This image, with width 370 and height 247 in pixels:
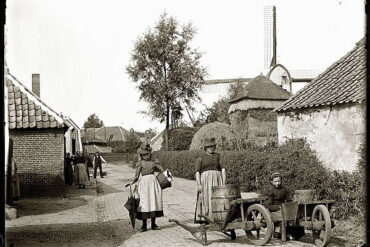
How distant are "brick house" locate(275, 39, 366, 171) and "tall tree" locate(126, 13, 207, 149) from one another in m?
23.8

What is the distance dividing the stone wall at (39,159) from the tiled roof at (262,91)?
87.9 ft

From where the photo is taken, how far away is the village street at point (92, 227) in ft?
30.6

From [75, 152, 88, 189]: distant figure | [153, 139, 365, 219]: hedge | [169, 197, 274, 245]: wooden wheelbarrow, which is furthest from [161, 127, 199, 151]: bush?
[169, 197, 274, 245]: wooden wheelbarrow

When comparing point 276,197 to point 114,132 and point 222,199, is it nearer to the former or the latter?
point 222,199

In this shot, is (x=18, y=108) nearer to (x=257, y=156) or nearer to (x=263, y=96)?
(x=257, y=156)

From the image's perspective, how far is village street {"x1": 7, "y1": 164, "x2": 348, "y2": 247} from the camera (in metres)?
9.33

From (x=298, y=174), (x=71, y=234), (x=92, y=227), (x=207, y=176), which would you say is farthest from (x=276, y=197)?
(x=92, y=227)

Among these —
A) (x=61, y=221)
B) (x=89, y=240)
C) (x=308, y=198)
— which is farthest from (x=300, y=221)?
(x=61, y=221)

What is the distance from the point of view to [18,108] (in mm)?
18016

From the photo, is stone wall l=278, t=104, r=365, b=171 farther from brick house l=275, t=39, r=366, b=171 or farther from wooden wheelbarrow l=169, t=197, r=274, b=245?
wooden wheelbarrow l=169, t=197, r=274, b=245

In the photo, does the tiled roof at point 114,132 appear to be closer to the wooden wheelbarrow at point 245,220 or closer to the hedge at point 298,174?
the hedge at point 298,174

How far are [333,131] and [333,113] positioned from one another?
0.53 metres

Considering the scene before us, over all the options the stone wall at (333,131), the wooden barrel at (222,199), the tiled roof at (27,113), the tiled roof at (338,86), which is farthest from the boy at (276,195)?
the tiled roof at (27,113)

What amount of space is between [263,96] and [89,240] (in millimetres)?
36056
